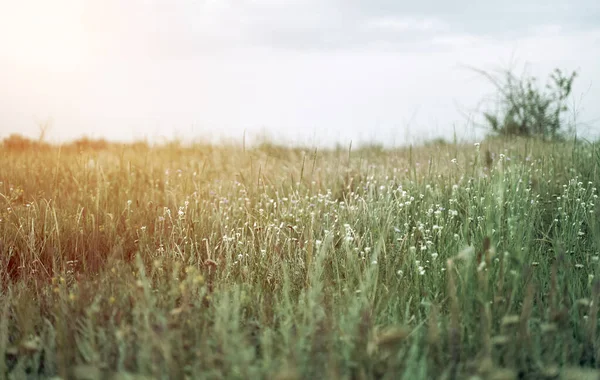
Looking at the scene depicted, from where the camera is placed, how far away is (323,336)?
219 cm

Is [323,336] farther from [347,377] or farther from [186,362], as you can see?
[186,362]

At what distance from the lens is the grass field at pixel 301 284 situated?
2.13 m

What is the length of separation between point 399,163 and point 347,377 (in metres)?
5.47

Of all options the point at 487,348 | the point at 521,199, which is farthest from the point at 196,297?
the point at 521,199

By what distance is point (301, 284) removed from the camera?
3.39 m

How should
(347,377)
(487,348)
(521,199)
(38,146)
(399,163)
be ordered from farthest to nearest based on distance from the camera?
(38,146) → (399,163) → (521,199) → (487,348) → (347,377)

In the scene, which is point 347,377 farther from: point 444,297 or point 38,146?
point 38,146

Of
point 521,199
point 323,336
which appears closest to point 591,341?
point 323,336

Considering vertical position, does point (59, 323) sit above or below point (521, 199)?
below

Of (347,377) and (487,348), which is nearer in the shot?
(347,377)

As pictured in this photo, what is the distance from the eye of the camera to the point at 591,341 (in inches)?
97.0

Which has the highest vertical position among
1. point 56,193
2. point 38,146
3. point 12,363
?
point 38,146

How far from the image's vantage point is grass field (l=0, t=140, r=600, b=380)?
2.13m

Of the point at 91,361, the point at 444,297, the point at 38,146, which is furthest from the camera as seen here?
the point at 38,146
